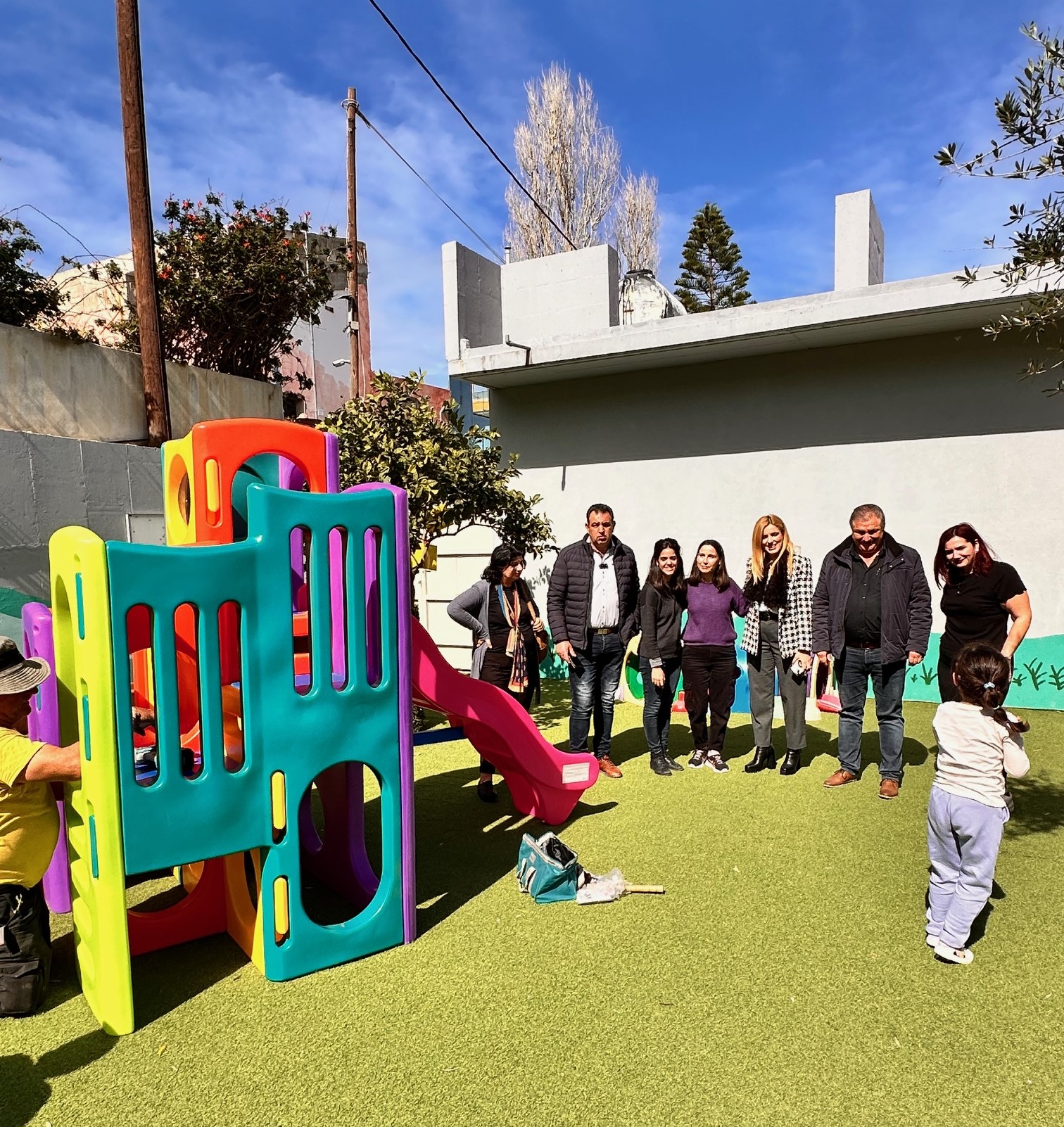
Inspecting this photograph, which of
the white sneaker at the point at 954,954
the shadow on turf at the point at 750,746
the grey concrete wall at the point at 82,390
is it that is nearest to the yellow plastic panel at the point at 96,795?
the white sneaker at the point at 954,954

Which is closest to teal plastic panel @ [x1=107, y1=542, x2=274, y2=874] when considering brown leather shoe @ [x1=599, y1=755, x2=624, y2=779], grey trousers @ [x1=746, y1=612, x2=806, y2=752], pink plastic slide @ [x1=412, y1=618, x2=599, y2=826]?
pink plastic slide @ [x1=412, y1=618, x2=599, y2=826]

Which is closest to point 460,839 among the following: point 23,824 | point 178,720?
point 178,720

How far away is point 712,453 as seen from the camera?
8703 millimetres

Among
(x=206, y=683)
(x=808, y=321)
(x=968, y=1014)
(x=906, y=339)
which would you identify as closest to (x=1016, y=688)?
(x=906, y=339)

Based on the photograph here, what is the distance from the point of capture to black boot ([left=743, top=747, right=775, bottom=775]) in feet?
19.4

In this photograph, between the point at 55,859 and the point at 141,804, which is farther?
the point at 55,859

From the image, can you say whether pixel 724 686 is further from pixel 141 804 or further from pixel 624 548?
pixel 141 804

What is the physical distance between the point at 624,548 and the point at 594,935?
306cm

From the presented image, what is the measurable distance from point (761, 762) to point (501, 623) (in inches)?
91.4

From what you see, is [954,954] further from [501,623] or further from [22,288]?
[22,288]

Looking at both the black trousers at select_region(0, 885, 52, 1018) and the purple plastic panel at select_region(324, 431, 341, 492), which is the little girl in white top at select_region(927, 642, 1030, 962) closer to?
the purple plastic panel at select_region(324, 431, 341, 492)

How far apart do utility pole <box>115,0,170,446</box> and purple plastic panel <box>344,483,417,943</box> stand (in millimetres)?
5894

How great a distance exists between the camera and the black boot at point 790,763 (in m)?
5.83

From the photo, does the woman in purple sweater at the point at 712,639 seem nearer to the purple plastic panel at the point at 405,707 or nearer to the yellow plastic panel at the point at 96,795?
the purple plastic panel at the point at 405,707
